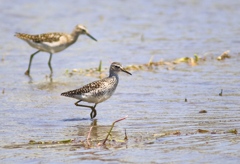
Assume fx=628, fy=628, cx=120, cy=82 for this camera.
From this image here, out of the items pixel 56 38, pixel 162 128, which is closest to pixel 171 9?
pixel 56 38

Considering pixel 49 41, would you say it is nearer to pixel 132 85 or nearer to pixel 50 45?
pixel 50 45

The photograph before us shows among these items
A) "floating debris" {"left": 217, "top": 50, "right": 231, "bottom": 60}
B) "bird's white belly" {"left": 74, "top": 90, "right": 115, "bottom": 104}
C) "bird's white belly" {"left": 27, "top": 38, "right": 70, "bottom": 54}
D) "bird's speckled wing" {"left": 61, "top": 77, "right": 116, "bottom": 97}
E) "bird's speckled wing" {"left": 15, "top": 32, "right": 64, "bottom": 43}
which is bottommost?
"bird's white belly" {"left": 74, "top": 90, "right": 115, "bottom": 104}

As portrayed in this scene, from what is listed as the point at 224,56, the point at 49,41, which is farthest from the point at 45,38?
the point at 224,56

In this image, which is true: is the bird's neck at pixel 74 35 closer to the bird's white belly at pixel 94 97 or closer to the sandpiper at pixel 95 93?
the sandpiper at pixel 95 93

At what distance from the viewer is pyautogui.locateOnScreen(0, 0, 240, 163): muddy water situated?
6.95 metres

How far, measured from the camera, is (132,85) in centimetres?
1097

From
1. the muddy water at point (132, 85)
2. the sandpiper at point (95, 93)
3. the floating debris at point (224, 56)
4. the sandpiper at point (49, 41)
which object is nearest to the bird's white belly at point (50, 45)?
the sandpiper at point (49, 41)

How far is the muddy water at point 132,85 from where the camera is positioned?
6.95m

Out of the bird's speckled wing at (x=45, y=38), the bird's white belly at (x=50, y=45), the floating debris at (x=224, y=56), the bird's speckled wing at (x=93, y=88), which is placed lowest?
the bird's speckled wing at (x=93, y=88)

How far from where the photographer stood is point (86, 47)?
14.8 metres

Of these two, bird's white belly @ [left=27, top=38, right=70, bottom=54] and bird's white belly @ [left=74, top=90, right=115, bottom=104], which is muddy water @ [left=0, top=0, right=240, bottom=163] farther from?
bird's white belly @ [left=27, top=38, right=70, bottom=54]

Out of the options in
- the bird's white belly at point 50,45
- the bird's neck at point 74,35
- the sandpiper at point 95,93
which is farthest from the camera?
the bird's neck at point 74,35

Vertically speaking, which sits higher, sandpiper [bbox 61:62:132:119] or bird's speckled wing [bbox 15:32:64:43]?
bird's speckled wing [bbox 15:32:64:43]

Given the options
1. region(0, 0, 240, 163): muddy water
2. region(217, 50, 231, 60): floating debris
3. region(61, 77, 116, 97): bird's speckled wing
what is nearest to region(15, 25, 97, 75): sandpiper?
region(0, 0, 240, 163): muddy water
